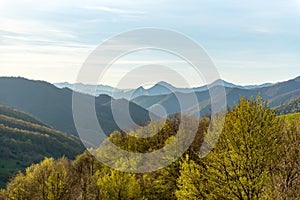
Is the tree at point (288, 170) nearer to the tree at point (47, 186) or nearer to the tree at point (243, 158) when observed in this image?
the tree at point (243, 158)

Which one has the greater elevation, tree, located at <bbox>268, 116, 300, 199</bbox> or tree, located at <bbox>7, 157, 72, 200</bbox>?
tree, located at <bbox>268, 116, 300, 199</bbox>

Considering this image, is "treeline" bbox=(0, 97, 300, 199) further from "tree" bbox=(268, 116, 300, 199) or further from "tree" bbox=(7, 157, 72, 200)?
"tree" bbox=(7, 157, 72, 200)

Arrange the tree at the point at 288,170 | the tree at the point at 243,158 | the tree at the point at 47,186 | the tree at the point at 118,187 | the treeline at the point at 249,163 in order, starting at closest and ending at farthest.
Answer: the tree at the point at 288,170
the treeline at the point at 249,163
the tree at the point at 243,158
the tree at the point at 118,187
the tree at the point at 47,186

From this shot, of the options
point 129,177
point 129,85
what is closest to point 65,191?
point 129,177

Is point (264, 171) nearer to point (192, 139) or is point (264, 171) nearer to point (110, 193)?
point (192, 139)

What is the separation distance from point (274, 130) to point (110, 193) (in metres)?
32.6

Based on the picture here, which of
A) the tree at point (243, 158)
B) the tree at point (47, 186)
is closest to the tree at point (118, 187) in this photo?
the tree at point (47, 186)

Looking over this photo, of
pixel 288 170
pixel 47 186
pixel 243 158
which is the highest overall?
pixel 243 158

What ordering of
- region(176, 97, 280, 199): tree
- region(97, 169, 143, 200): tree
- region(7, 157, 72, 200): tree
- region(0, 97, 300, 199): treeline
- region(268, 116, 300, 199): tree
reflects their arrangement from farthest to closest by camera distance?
region(7, 157, 72, 200): tree, region(97, 169, 143, 200): tree, region(176, 97, 280, 199): tree, region(0, 97, 300, 199): treeline, region(268, 116, 300, 199): tree

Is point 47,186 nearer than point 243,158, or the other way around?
point 243,158

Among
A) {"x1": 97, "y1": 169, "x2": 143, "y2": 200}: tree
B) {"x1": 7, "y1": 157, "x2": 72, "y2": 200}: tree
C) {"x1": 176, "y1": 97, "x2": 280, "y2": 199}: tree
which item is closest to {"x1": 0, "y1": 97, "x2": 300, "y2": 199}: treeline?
{"x1": 176, "y1": 97, "x2": 280, "y2": 199}: tree

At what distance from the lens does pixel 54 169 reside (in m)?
64.1

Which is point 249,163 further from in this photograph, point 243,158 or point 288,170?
point 288,170

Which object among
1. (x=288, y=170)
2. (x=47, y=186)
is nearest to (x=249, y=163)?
(x=288, y=170)
